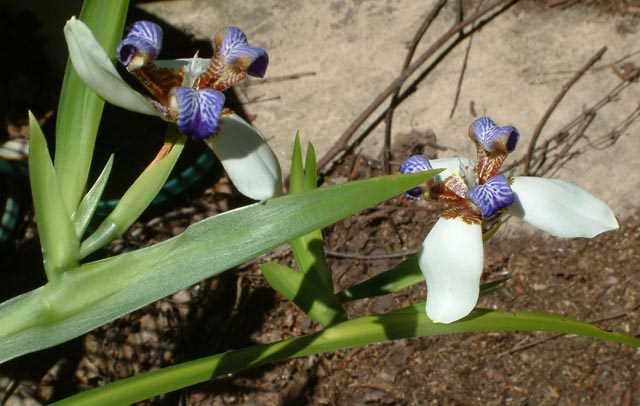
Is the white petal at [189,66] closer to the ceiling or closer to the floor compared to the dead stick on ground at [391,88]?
A: closer to the floor

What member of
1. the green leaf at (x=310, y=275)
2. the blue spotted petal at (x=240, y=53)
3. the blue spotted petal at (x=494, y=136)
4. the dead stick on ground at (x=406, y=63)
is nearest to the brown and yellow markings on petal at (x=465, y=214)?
the blue spotted petal at (x=494, y=136)

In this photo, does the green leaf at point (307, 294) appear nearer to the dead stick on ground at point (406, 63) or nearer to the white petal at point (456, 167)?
the white petal at point (456, 167)

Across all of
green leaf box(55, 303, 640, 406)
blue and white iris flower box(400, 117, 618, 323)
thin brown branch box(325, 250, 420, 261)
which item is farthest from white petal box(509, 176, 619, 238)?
thin brown branch box(325, 250, 420, 261)

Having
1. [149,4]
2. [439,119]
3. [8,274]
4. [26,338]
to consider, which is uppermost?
[149,4]

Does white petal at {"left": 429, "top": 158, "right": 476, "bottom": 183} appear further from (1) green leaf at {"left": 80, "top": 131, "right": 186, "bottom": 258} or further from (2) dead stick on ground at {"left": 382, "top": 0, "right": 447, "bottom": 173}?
(2) dead stick on ground at {"left": 382, "top": 0, "right": 447, "bottom": 173}

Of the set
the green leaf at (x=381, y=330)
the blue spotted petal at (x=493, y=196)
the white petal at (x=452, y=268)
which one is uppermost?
the blue spotted petal at (x=493, y=196)

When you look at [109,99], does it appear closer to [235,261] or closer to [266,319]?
[235,261]

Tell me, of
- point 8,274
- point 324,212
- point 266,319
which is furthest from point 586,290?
point 8,274

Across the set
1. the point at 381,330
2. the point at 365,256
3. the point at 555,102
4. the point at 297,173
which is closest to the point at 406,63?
the point at 555,102
